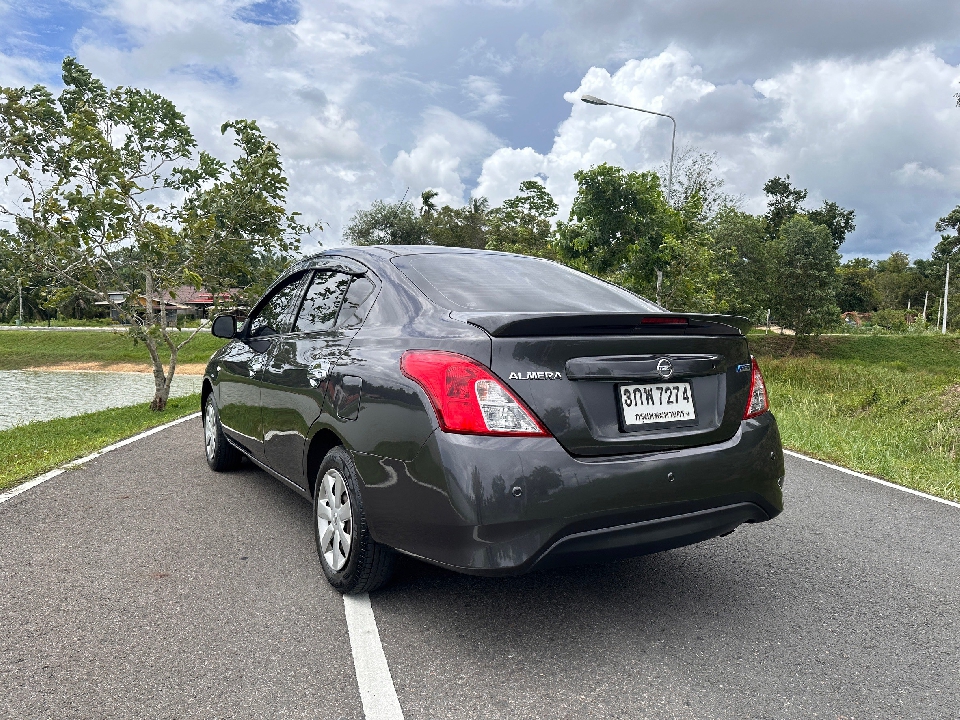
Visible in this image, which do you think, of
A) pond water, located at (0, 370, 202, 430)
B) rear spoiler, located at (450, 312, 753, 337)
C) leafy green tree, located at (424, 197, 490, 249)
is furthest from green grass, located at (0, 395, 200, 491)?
leafy green tree, located at (424, 197, 490, 249)

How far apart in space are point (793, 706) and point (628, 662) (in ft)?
1.92

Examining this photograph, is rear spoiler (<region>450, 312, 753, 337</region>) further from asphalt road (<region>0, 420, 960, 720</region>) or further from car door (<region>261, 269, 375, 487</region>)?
asphalt road (<region>0, 420, 960, 720</region>)

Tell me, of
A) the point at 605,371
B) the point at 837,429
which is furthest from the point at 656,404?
the point at 837,429

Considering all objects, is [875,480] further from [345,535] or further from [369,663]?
[369,663]

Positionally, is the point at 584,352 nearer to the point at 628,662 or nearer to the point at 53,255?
the point at 628,662

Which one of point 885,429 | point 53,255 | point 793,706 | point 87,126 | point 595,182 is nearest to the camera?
point 793,706

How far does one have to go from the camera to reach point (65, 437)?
10.8 metres

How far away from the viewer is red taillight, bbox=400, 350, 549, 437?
2.83 metres

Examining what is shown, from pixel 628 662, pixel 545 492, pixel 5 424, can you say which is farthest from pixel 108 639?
pixel 5 424

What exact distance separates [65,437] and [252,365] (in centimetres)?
740

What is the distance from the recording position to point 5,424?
49.4 feet

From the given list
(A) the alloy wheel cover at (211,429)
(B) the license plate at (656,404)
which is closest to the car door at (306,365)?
(B) the license plate at (656,404)

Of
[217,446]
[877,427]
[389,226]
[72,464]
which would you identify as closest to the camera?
[217,446]

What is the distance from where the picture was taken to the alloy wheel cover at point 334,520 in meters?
3.44
